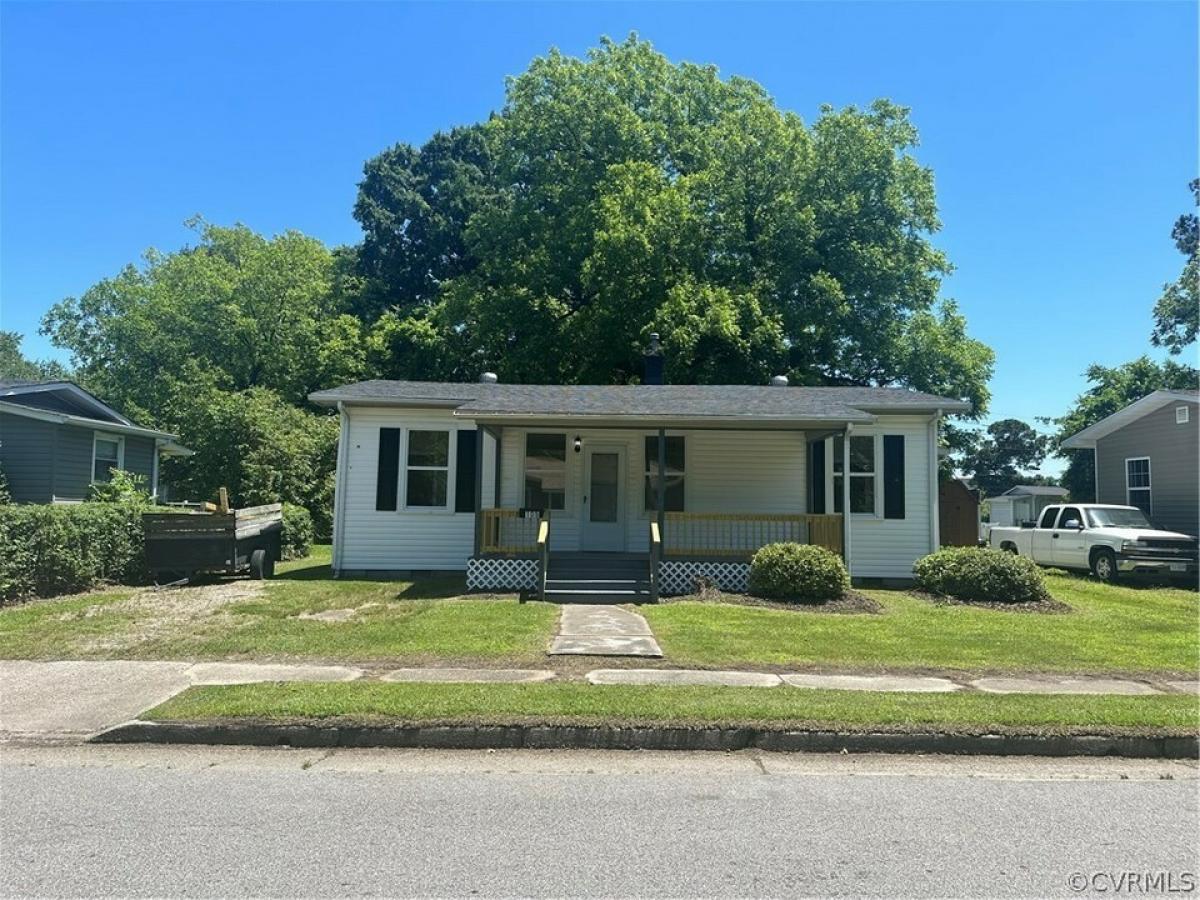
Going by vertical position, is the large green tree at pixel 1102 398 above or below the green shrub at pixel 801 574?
above

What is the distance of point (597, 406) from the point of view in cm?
1448

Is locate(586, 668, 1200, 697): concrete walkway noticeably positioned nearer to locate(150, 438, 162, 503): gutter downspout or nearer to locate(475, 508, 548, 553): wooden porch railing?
locate(475, 508, 548, 553): wooden porch railing

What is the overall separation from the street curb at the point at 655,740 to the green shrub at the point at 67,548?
7191 mm

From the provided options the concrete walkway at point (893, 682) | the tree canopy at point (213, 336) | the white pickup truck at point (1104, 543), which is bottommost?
the concrete walkway at point (893, 682)

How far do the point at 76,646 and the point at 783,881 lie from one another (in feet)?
27.1

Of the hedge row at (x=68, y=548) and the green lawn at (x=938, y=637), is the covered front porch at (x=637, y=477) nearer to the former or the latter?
the green lawn at (x=938, y=637)

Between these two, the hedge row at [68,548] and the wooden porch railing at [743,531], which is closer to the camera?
the hedge row at [68,548]

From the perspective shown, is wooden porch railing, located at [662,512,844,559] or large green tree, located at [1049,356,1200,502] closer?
wooden porch railing, located at [662,512,844,559]

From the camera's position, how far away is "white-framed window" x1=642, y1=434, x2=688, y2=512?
15.6 m

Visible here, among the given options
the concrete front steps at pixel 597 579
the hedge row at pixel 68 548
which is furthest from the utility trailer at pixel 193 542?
the concrete front steps at pixel 597 579

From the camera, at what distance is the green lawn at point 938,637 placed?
8266 millimetres

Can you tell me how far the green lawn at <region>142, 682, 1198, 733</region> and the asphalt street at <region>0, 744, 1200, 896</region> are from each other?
0.35m

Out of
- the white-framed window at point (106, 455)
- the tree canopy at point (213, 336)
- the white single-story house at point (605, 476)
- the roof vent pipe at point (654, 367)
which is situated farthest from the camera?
the tree canopy at point (213, 336)

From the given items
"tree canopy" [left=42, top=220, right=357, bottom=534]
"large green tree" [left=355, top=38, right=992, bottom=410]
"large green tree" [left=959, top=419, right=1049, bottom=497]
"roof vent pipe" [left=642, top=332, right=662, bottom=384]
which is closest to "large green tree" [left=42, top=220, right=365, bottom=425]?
"tree canopy" [left=42, top=220, right=357, bottom=534]
